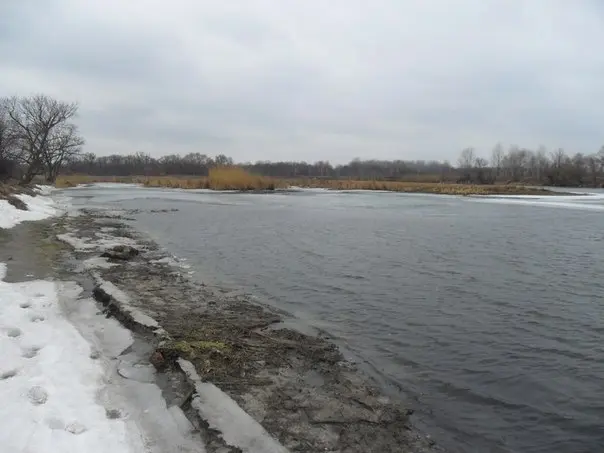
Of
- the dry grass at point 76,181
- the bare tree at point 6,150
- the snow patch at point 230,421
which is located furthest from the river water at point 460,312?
the dry grass at point 76,181

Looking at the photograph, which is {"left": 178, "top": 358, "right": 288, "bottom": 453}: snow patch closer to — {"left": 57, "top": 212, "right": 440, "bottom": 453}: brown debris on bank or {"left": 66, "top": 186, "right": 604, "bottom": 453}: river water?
{"left": 57, "top": 212, "right": 440, "bottom": 453}: brown debris on bank

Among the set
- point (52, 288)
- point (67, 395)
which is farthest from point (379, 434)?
point (52, 288)

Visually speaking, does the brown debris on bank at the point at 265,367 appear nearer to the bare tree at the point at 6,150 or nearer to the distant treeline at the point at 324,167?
the bare tree at the point at 6,150

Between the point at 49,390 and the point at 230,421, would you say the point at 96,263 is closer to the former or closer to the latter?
the point at 49,390

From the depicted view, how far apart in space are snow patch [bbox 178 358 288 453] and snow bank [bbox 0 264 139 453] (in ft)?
2.52

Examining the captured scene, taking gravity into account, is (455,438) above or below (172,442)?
below

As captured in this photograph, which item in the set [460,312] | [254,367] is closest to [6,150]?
[460,312]

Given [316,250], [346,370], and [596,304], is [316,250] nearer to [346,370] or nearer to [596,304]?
[596,304]

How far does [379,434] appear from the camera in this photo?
477cm

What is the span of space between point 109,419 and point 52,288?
5.41 m

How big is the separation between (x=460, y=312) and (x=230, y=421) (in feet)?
19.6

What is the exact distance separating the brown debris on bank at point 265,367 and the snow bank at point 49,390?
84cm

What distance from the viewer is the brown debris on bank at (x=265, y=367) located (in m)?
4.70

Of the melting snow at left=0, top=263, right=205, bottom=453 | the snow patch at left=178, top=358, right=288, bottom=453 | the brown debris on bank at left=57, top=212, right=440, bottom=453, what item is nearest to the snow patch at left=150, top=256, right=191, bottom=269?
the brown debris on bank at left=57, top=212, right=440, bottom=453
